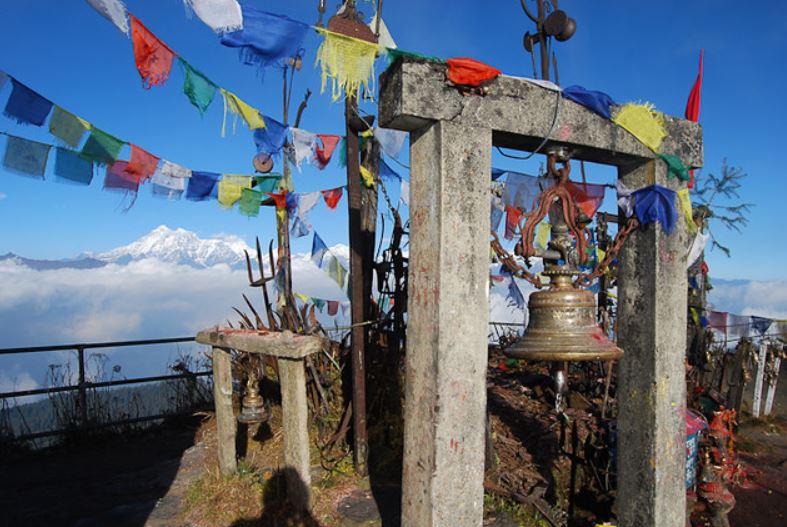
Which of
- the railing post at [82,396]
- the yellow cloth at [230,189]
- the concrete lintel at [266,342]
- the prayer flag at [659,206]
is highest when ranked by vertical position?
the yellow cloth at [230,189]

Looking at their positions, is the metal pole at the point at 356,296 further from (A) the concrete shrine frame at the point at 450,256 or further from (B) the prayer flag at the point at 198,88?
(A) the concrete shrine frame at the point at 450,256

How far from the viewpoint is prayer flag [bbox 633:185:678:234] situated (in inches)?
171

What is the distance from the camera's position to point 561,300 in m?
3.46

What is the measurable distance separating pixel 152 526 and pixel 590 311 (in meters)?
4.74

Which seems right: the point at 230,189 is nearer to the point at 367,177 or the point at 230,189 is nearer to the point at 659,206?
the point at 367,177

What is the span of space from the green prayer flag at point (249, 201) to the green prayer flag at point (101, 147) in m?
1.69

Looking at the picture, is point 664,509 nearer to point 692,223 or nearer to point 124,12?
point 692,223

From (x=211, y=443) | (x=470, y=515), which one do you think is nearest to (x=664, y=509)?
(x=470, y=515)

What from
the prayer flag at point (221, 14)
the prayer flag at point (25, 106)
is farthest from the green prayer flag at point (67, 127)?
the prayer flag at point (221, 14)

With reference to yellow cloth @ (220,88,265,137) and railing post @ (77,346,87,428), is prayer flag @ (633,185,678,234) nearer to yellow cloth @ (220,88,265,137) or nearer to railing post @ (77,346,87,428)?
yellow cloth @ (220,88,265,137)

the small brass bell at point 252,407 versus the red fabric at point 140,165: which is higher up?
the red fabric at point 140,165

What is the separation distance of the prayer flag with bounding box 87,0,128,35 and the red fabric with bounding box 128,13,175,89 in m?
0.11

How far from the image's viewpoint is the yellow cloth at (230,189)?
24.1ft

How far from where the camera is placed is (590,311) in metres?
3.52
